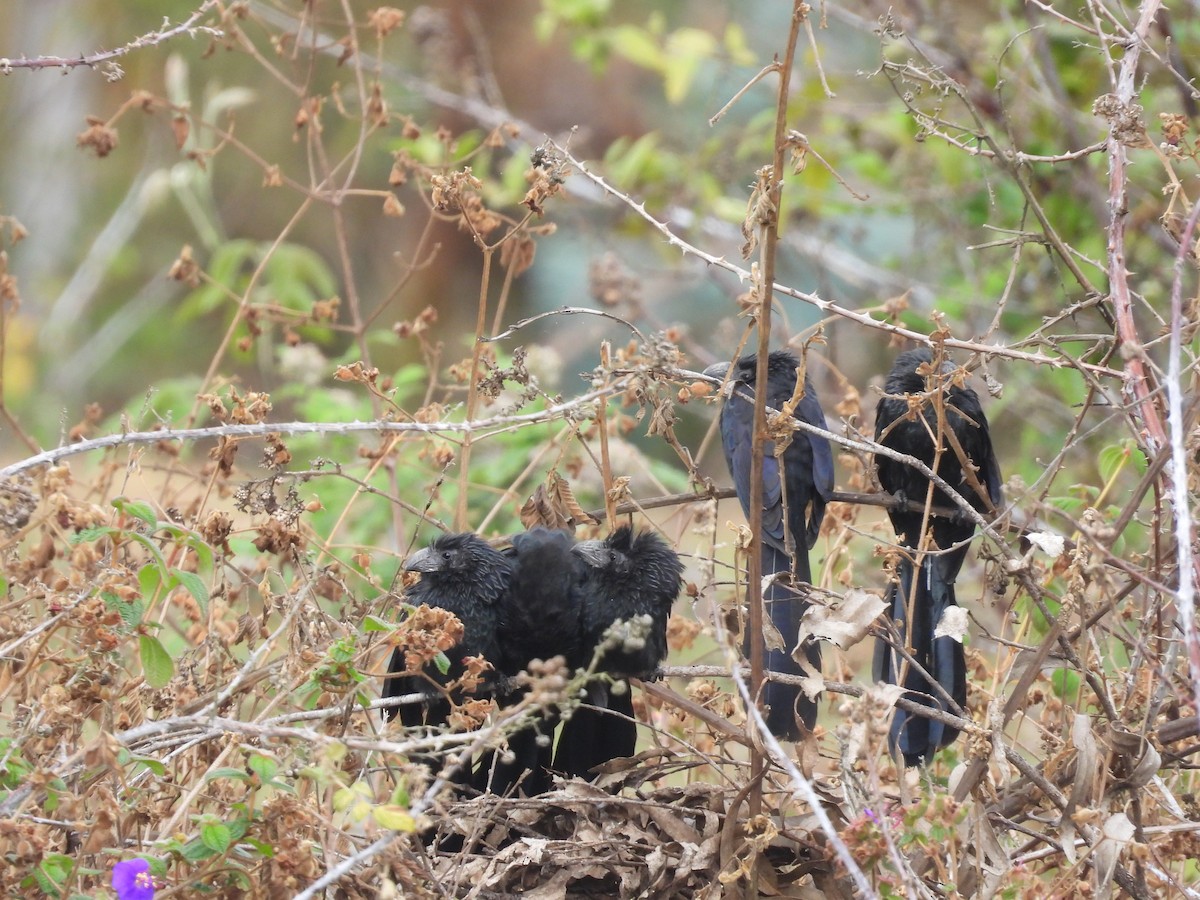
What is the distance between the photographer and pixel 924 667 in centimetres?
330

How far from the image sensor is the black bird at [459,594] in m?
3.15

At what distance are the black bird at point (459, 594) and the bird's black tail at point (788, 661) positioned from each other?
0.66m

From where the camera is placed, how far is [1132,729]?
2.50m

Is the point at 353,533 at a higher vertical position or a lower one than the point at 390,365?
higher

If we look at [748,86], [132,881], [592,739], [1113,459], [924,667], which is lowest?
[592,739]

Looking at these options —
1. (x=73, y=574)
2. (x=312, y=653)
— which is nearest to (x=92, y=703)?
(x=312, y=653)

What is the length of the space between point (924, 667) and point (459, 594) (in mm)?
1234

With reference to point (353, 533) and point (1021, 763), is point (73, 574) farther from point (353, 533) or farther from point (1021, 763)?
point (1021, 763)

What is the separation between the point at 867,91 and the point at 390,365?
440cm

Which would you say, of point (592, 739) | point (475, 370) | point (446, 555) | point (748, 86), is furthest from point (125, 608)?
point (748, 86)

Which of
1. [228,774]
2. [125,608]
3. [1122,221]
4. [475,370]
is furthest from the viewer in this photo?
[475,370]

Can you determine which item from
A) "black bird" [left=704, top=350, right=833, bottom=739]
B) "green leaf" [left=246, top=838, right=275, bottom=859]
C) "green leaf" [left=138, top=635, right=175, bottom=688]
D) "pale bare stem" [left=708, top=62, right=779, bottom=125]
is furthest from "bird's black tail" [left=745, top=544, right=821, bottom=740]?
"green leaf" [left=138, top=635, right=175, bottom=688]

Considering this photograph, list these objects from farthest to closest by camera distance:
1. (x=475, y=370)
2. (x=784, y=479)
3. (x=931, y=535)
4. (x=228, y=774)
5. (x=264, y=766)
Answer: (x=784, y=479) < (x=475, y=370) < (x=931, y=535) < (x=228, y=774) < (x=264, y=766)

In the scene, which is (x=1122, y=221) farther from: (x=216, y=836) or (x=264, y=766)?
(x=216, y=836)
